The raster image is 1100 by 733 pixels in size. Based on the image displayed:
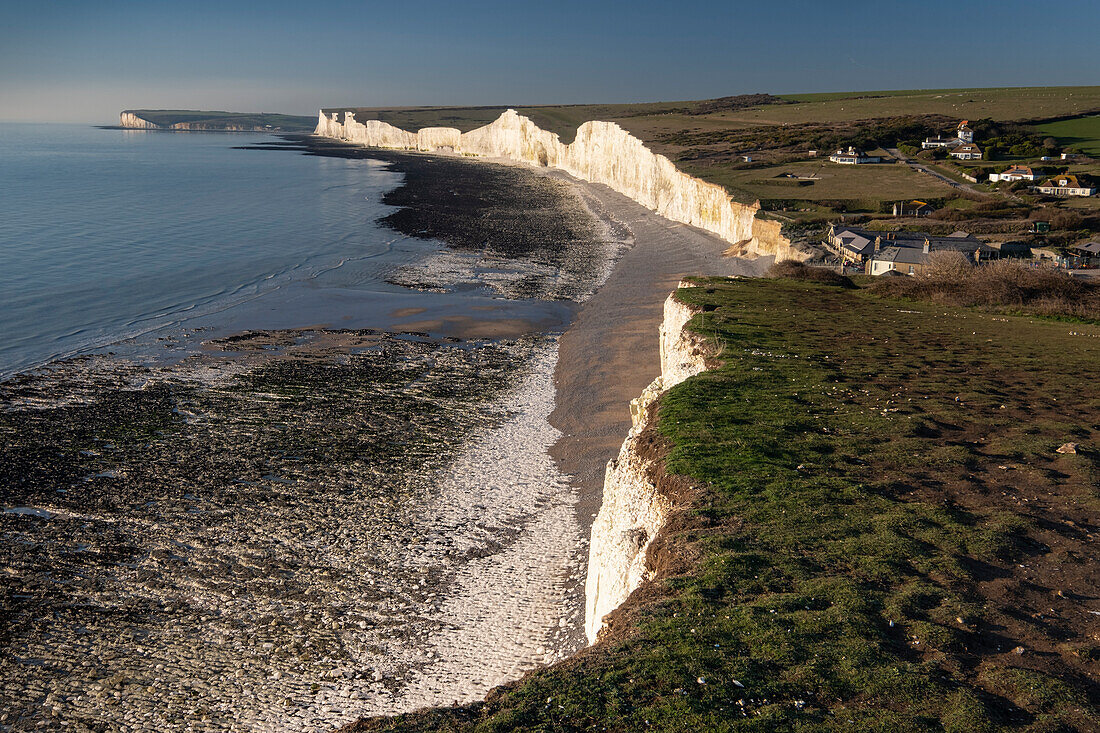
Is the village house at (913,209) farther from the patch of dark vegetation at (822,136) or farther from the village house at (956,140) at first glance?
the patch of dark vegetation at (822,136)

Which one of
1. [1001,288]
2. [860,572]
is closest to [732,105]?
[1001,288]

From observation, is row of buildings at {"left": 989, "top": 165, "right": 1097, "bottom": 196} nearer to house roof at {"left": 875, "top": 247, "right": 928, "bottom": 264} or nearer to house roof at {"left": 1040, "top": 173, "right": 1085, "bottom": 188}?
house roof at {"left": 1040, "top": 173, "right": 1085, "bottom": 188}

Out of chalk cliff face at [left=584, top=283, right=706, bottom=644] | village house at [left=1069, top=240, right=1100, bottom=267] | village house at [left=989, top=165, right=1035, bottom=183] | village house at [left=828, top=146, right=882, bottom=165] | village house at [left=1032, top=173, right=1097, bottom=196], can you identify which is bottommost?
chalk cliff face at [left=584, top=283, right=706, bottom=644]

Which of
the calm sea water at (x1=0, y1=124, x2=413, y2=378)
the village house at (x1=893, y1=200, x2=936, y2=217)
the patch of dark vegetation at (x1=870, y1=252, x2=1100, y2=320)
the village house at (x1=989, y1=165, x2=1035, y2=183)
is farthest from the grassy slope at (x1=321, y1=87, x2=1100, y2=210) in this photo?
the calm sea water at (x1=0, y1=124, x2=413, y2=378)

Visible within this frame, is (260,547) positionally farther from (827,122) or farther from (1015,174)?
(827,122)

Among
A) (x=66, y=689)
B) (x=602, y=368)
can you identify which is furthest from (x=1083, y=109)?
A: (x=66, y=689)
